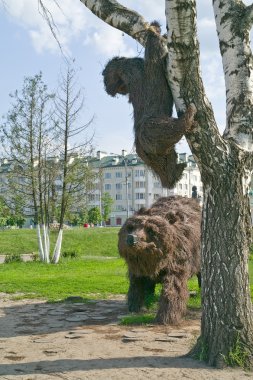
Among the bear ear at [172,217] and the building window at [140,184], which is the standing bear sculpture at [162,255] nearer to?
the bear ear at [172,217]

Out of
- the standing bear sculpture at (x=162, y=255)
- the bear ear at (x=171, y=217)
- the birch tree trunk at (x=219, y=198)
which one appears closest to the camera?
the birch tree trunk at (x=219, y=198)

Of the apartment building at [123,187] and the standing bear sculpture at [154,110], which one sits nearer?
the standing bear sculpture at [154,110]

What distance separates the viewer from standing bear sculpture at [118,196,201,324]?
775cm

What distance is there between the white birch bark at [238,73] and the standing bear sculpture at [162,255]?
2.45m

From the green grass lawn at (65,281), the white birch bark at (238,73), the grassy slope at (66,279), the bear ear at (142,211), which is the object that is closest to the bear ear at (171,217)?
the bear ear at (142,211)

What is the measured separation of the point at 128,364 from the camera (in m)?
5.62

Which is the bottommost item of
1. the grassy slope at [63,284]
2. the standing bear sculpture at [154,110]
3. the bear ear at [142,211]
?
the grassy slope at [63,284]

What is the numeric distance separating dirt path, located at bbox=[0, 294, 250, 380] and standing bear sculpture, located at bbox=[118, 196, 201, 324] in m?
0.37

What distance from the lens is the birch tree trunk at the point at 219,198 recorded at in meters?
5.45

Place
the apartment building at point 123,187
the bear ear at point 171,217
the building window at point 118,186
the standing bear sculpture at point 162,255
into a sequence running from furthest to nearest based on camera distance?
the building window at point 118,186 → the apartment building at point 123,187 → the bear ear at point 171,217 → the standing bear sculpture at point 162,255

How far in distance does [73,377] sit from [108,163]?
82442 millimetres

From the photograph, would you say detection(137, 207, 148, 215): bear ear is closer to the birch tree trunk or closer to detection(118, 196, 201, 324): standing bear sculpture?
detection(118, 196, 201, 324): standing bear sculpture

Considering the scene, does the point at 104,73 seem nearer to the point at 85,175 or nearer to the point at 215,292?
the point at 215,292

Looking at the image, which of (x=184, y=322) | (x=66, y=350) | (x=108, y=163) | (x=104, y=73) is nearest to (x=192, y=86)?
(x=104, y=73)
